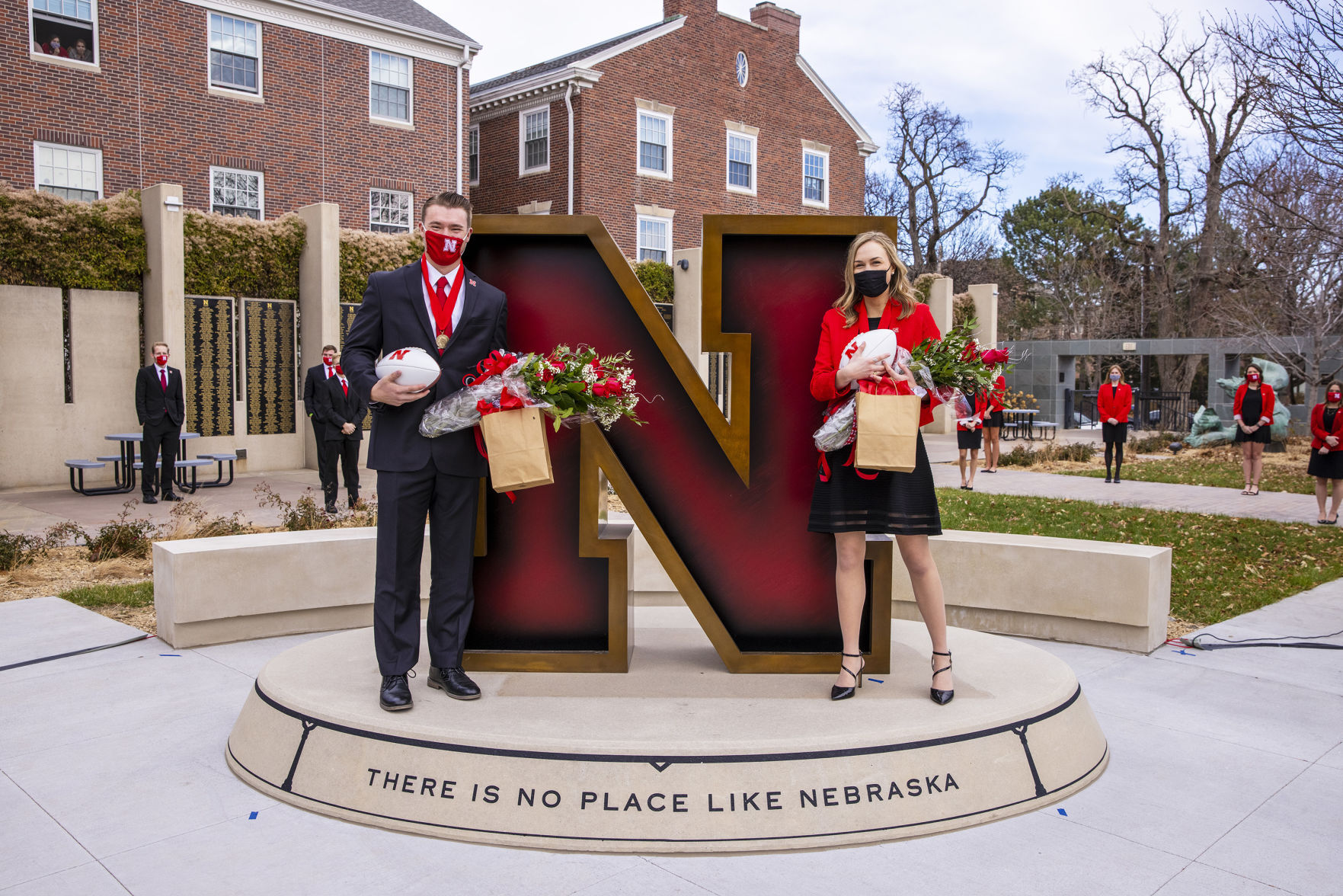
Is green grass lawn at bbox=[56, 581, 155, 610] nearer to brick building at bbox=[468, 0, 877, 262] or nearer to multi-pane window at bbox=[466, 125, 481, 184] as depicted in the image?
brick building at bbox=[468, 0, 877, 262]

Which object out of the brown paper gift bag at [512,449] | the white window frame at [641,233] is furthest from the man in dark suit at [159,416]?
the white window frame at [641,233]

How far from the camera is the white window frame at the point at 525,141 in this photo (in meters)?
27.0

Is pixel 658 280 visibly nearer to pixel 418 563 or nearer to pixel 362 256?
pixel 362 256

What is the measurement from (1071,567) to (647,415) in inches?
124

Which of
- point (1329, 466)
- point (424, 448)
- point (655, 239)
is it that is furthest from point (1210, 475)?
point (424, 448)

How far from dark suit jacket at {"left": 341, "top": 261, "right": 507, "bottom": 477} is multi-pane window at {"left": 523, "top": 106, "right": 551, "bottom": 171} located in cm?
2397

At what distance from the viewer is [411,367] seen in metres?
Answer: 3.95

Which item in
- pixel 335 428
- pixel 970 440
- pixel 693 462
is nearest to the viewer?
pixel 693 462

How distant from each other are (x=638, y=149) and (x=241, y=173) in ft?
35.3

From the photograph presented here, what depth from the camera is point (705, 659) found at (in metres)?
4.95

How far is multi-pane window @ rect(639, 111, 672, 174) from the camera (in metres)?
27.7

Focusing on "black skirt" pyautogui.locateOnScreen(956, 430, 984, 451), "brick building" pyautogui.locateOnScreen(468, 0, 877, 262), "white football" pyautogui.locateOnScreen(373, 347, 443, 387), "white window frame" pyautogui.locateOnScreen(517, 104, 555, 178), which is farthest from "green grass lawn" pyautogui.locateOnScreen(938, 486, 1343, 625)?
"white window frame" pyautogui.locateOnScreen(517, 104, 555, 178)

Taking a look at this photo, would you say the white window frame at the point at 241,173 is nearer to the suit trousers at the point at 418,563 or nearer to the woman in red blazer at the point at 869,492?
the suit trousers at the point at 418,563

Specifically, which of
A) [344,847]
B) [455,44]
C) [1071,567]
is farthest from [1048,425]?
[344,847]
